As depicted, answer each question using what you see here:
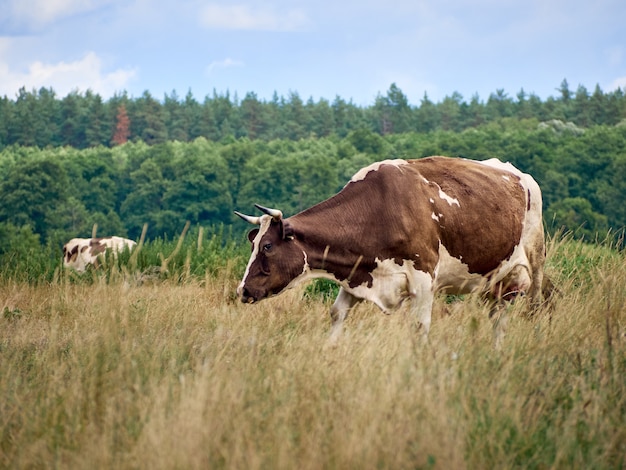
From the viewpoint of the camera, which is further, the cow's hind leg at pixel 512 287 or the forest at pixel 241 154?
the forest at pixel 241 154

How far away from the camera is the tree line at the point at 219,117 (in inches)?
6855

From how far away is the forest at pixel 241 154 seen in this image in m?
102

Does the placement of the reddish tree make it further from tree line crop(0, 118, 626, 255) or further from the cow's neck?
the cow's neck

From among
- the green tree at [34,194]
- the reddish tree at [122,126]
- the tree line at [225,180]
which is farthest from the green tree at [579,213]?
the reddish tree at [122,126]

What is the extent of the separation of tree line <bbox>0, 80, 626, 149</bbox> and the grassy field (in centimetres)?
16763

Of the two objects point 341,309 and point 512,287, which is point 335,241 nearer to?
point 341,309

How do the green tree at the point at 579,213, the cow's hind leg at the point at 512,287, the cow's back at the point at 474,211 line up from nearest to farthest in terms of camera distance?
the cow's back at the point at 474,211 < the cow's hind leg at the point at 512,287 < the green tree at the point at 579,213

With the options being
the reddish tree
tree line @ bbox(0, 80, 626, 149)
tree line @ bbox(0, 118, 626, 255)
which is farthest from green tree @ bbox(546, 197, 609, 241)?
the reddish tree

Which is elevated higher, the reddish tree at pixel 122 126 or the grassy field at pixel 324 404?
the reddish tree at pixel 122 126

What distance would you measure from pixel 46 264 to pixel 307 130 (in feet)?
575

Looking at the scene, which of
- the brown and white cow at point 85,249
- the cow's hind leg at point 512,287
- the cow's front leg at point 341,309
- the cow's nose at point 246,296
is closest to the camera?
the cow's nose at point 246,296

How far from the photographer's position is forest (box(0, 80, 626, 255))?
102312 mm

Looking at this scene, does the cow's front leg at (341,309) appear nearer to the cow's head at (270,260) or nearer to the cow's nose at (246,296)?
the cow's head at (270,260)

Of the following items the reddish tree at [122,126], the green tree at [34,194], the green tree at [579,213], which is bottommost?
the green tree at [579,213]
